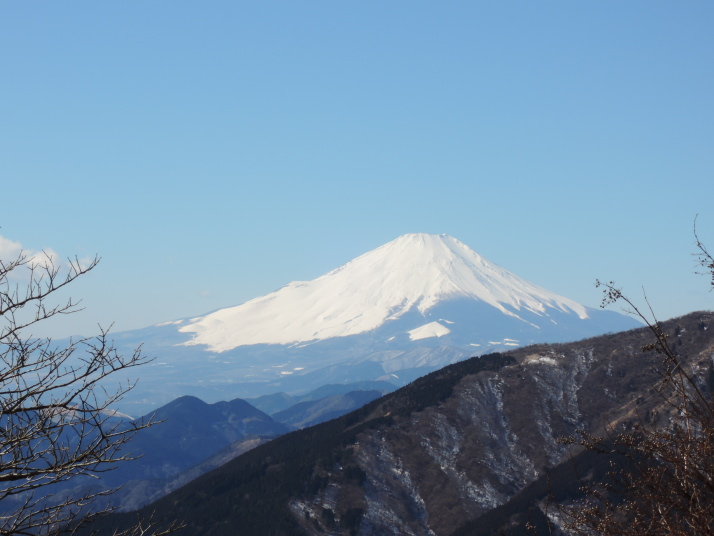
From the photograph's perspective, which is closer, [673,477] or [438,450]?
[673,477]

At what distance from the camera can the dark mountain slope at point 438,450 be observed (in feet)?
427

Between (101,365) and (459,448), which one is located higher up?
(101,365)

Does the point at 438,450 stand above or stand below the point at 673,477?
below

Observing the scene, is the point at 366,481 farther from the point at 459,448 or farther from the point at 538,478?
the point at 538,478

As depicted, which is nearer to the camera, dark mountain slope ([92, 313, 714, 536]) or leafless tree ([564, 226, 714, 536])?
leafless tree ([564, 226, 714, 536])

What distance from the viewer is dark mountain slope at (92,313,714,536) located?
130125 mm

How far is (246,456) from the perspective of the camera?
166 metres

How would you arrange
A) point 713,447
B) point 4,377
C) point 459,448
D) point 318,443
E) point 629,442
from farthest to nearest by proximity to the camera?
point 318,443 < point 459,448 < point 4,377 < point 629,442 < point 713,447

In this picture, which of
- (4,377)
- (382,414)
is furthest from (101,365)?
(382,414)

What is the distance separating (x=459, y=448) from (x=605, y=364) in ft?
124

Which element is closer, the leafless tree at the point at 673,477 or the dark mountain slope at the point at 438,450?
the leafless tree at the point at 673,477

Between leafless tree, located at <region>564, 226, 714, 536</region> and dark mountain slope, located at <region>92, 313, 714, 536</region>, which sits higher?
leafless tree, located at <region>564, 226, 714, 536</region>

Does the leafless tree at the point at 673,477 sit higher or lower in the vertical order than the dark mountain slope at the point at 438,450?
higher

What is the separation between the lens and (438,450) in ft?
475
